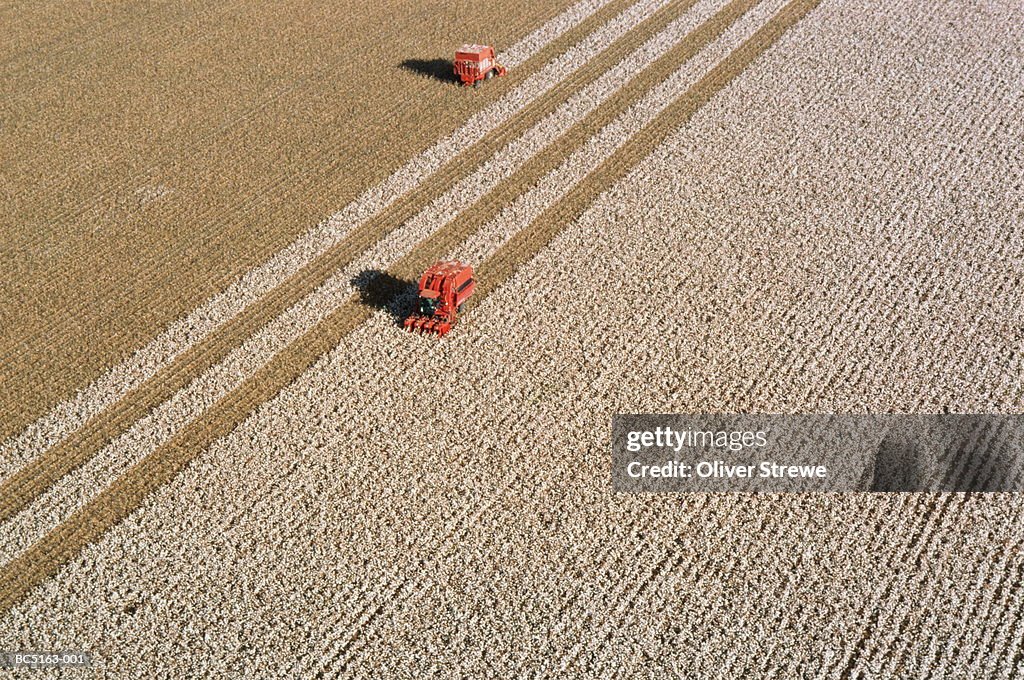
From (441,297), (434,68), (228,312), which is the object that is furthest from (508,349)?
(434,68)

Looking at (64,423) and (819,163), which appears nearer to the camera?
(64,423)

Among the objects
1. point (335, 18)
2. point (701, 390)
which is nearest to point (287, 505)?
point (701, 390)

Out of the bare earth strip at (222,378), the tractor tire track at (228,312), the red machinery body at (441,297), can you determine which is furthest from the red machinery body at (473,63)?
the red machinery body at (441,297)

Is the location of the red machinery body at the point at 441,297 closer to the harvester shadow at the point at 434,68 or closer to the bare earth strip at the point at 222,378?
the bare earth strip at the point at 222,378

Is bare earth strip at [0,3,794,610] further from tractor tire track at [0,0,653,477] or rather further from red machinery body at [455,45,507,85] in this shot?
red machinery body at [455,45,507,85]

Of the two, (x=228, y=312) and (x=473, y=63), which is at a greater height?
(x=473, y=63)

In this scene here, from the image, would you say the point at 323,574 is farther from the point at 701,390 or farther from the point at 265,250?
the point at 265,250

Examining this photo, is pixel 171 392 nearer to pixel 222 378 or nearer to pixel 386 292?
pixel 222 378
